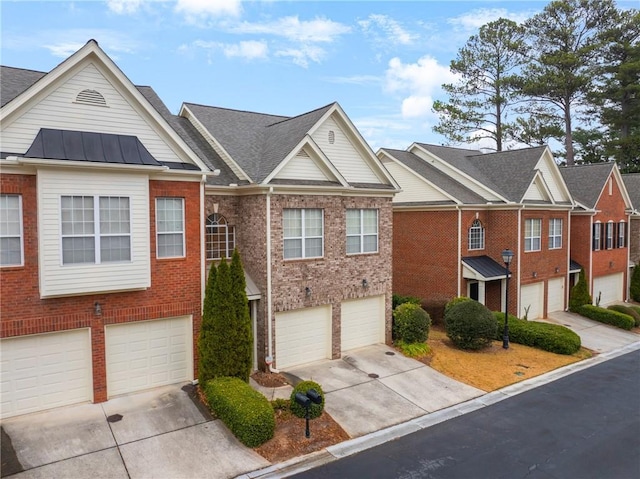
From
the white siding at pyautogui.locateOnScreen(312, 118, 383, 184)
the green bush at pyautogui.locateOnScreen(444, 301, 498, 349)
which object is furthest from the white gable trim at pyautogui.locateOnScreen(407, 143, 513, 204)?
the white siding at pyautogui.locateOnScreen(312, 118, 383, 184)

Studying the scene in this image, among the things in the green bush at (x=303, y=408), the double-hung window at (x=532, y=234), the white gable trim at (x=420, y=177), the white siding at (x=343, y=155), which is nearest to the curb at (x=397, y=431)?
the green bush at (x=303, y=408)

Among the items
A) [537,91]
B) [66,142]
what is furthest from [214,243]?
[537,91]

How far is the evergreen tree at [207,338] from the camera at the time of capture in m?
11.7

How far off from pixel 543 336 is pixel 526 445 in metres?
8.70

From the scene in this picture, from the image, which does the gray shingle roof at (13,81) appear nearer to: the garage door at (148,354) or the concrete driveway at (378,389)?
the garage door at (148,354)

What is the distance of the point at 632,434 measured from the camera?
11266 mm

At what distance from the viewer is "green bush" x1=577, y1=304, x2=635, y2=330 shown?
22.5 m

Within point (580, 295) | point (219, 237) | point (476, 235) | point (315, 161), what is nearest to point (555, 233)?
point (580, 295)

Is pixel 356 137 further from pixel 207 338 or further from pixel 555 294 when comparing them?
pixel 555 294

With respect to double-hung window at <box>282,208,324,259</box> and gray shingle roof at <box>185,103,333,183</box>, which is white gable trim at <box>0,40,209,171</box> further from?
double-hung window at <box>282,208,324,259</box>

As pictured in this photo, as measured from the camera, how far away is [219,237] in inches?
594

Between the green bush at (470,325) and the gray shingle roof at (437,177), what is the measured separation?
6038 millimetres

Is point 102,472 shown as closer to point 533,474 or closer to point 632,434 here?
point 533,474

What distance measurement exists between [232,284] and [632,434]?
11006 mm
